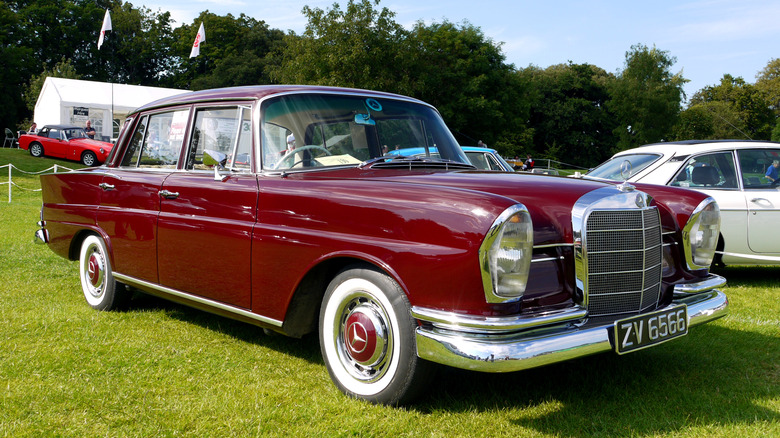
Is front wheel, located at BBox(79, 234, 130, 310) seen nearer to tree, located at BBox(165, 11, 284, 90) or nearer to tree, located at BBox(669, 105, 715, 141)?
tree, located at BBox(165, 11, 284, 90)

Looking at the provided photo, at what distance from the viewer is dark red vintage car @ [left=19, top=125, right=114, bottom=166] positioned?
23719 millimetres

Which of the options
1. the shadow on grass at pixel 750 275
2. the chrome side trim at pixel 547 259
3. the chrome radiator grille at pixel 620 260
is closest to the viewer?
the chrome side trim at pixel 547 259

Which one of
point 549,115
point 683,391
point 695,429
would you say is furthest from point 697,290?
point 549,115

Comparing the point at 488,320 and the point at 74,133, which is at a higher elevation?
the point at 74,133

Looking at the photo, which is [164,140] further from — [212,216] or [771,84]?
[771,84]

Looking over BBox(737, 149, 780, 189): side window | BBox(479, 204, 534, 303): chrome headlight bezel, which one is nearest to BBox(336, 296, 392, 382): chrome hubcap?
BBox(479, 204, 534, 303): chrome headlight bezel

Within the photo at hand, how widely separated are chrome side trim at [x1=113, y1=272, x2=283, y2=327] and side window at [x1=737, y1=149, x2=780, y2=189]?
5525mm

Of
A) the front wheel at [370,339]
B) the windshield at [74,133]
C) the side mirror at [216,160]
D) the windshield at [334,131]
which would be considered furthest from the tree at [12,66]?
the front wheel at [370,339]

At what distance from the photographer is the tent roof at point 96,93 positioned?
28.8 metres

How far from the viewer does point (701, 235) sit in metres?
3.78

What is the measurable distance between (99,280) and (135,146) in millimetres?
1155

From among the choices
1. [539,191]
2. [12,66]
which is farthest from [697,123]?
[539,191]

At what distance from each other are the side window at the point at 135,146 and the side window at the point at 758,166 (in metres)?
5.95

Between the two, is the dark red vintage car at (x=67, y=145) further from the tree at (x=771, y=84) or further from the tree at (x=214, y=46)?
the tree at (x=771, y=84)
